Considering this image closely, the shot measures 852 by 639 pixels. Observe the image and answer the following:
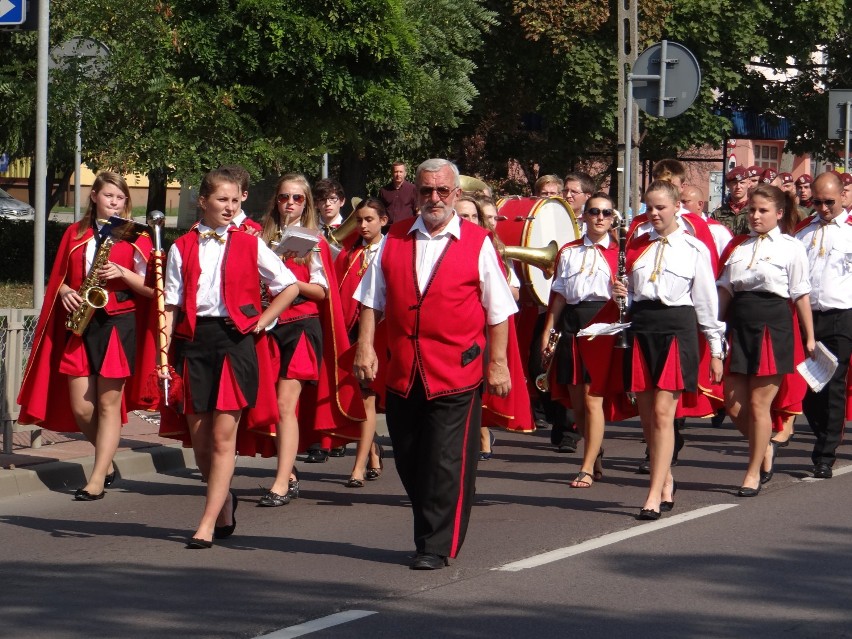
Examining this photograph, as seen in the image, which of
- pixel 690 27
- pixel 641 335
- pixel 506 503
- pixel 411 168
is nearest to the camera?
pixel 641 335

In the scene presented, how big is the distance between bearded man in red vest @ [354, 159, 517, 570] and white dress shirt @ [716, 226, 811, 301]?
290cm

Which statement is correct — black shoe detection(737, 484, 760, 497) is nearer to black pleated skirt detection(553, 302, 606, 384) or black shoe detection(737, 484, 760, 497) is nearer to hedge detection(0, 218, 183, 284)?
black pleated skirt detection(553, 302, 606, 384)

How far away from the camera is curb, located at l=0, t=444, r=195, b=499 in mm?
9570

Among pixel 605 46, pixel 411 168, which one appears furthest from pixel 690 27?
pixel 411 168

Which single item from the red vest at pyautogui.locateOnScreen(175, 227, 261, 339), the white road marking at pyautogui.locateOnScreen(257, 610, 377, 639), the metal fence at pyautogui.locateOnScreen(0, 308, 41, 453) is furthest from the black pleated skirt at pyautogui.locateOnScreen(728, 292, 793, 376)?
the metal fence at pyautogui.locateOnScreen(0, 308, 41, 453)

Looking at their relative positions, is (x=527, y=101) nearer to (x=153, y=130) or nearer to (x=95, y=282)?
(x=153, y=130)

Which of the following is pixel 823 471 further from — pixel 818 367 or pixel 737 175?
pixel 737 175

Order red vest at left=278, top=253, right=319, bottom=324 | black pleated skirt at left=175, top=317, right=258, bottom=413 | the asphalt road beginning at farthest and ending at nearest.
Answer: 1. red vest at left=278, top=253, right=319, bottom=324
2. black pleated skirt at left=175, top=317, right=258, bottom=413
3. the asphalt road

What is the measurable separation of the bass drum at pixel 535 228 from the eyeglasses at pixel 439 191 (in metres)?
4.96

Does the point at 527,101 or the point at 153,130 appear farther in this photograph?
the point at 527,101

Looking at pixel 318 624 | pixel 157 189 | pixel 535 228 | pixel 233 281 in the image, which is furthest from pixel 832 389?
pixel 157 189

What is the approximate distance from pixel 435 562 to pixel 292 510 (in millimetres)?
2095

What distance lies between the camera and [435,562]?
7.11 m

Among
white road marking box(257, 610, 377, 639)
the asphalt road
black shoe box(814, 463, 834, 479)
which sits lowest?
white road marking box(257, 610, 377, 639)
